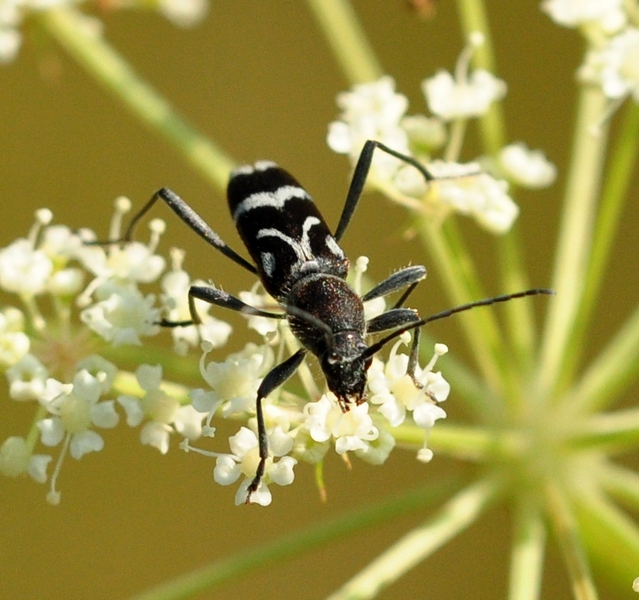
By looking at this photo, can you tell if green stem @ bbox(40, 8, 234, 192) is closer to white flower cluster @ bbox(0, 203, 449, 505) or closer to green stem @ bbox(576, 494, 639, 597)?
white flower cluster @ bbox(0, 203, 449, 505)

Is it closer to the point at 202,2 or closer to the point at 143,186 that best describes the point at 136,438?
the point at 143,186

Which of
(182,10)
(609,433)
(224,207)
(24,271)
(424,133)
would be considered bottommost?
(609,433)

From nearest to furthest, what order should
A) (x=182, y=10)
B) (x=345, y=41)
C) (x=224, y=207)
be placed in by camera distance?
(x=345, y=41) < (x=182, y=10) < (x=224, y=207)

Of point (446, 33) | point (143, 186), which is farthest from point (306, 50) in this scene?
point (143, 186)

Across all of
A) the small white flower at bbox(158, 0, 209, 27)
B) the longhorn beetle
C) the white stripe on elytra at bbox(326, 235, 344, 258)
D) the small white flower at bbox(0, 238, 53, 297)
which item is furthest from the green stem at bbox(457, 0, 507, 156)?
the small white flower at bbox(0, 238, 53, 297)

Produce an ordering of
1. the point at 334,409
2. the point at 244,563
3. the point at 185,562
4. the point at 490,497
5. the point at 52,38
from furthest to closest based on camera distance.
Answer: the point at 185,562 < the point at 52,38 < the point at 490,497 < the point at 244,563 < the point at 334,409

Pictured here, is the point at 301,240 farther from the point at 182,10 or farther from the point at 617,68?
the point at 182,10

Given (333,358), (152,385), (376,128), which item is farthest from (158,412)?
(376,128)
